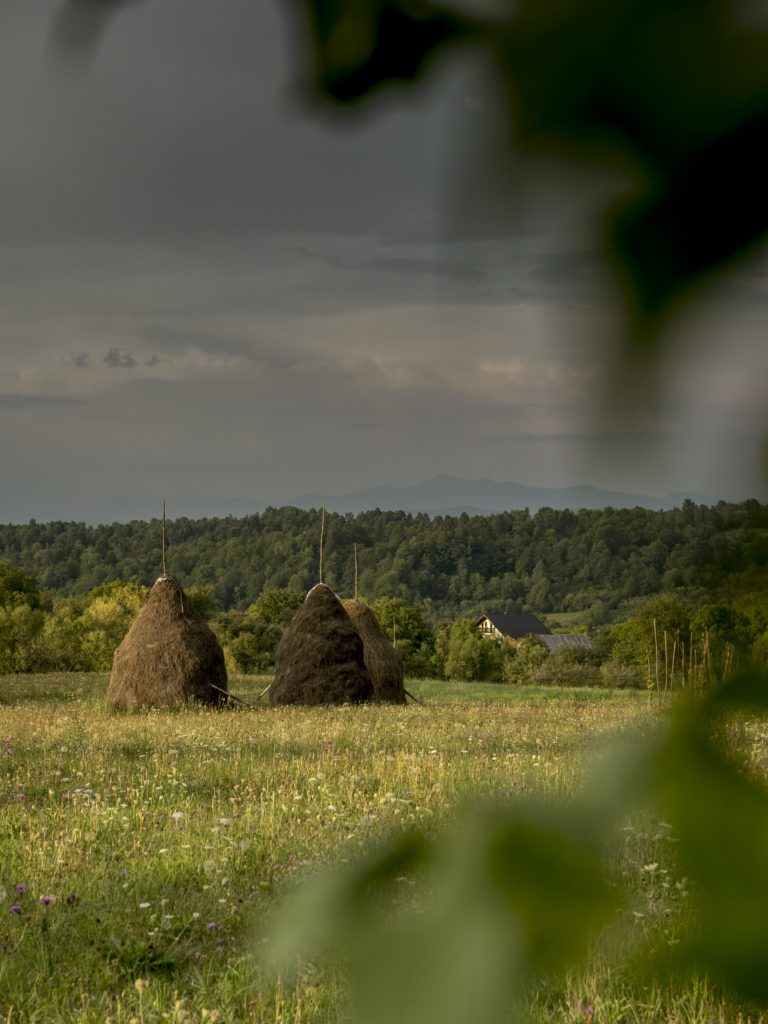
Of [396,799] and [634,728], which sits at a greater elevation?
[634,728]

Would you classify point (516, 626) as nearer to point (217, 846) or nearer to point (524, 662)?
point (524, 662)

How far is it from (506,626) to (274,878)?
279ft

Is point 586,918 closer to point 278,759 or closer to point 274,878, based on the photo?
point 274,878

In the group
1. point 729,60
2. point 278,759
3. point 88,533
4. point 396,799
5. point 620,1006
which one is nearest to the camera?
point 729,60

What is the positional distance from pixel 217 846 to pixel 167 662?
14809 mm

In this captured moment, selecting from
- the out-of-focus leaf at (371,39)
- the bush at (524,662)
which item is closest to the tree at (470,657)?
the bush at (524,662)

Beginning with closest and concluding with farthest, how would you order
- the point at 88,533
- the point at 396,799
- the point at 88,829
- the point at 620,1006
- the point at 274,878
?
the point at 620,1006
the point at 274,878
the point at 88,829
the point at 396,799
the point at 88,533

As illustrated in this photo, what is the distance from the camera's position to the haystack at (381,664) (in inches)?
989

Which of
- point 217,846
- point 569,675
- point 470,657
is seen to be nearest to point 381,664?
point 217,846

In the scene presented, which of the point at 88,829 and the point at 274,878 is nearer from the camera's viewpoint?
the point at 274,878

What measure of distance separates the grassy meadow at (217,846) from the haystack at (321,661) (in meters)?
7.13

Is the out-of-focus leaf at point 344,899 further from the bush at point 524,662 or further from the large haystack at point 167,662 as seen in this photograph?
the bush at point 524,662

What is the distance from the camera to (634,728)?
17.8 inches

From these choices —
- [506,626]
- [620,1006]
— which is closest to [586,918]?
[620,1006]
